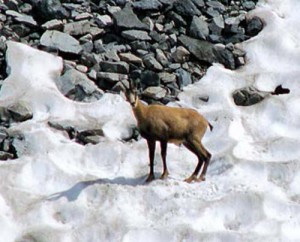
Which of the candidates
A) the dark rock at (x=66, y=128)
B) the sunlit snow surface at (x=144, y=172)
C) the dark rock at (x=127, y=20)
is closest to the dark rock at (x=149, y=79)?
the sunlit snow surface at (x=144, y=172)

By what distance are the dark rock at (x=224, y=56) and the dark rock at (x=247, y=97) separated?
3.22 feet

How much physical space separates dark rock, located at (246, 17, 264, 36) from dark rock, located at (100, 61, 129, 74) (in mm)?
2582

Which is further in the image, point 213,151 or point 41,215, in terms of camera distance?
point 213,151

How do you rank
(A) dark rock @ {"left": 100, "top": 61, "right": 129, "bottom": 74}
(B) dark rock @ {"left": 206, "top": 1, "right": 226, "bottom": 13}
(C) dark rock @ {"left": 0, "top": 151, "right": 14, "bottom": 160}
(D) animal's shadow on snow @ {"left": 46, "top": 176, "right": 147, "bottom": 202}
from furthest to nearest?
1. (B) dark rock @ {"left": 206, "top": 1, "right": 226, "bottom": 13}
2. (A) dark rock @ {"left": 100, "top": 61, "right": 129, "bottom": 74}
3. (C) dark rock @ {"left": 0, "top": 151, "right": 14, "bottom": 160}
4. (D) animal's shadow on snow @ {"left": 46, "top": 176, "right": 147, "bottom": 202}

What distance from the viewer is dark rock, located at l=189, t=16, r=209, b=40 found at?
1617cm

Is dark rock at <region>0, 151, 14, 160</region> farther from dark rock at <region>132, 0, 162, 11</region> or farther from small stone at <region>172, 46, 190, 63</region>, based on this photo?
dark rock at <region>132, 0, 162, 11</region>

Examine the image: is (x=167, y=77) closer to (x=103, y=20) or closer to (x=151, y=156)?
(x=103, y=20)

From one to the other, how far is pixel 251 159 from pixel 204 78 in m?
2.53

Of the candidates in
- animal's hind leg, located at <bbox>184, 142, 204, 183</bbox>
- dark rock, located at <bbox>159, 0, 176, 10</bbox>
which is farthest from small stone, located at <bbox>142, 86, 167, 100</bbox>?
dark rock, located at <bbox>159, 0, 176, 10</bbox>

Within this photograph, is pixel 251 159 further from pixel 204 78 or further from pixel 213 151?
pixel 204 78

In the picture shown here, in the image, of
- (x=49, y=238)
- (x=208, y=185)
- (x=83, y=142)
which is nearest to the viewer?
(x=49, y=238)

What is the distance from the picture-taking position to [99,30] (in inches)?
626

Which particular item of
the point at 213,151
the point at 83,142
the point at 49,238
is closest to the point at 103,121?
the point at 83,142

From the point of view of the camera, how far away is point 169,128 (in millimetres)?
12555
